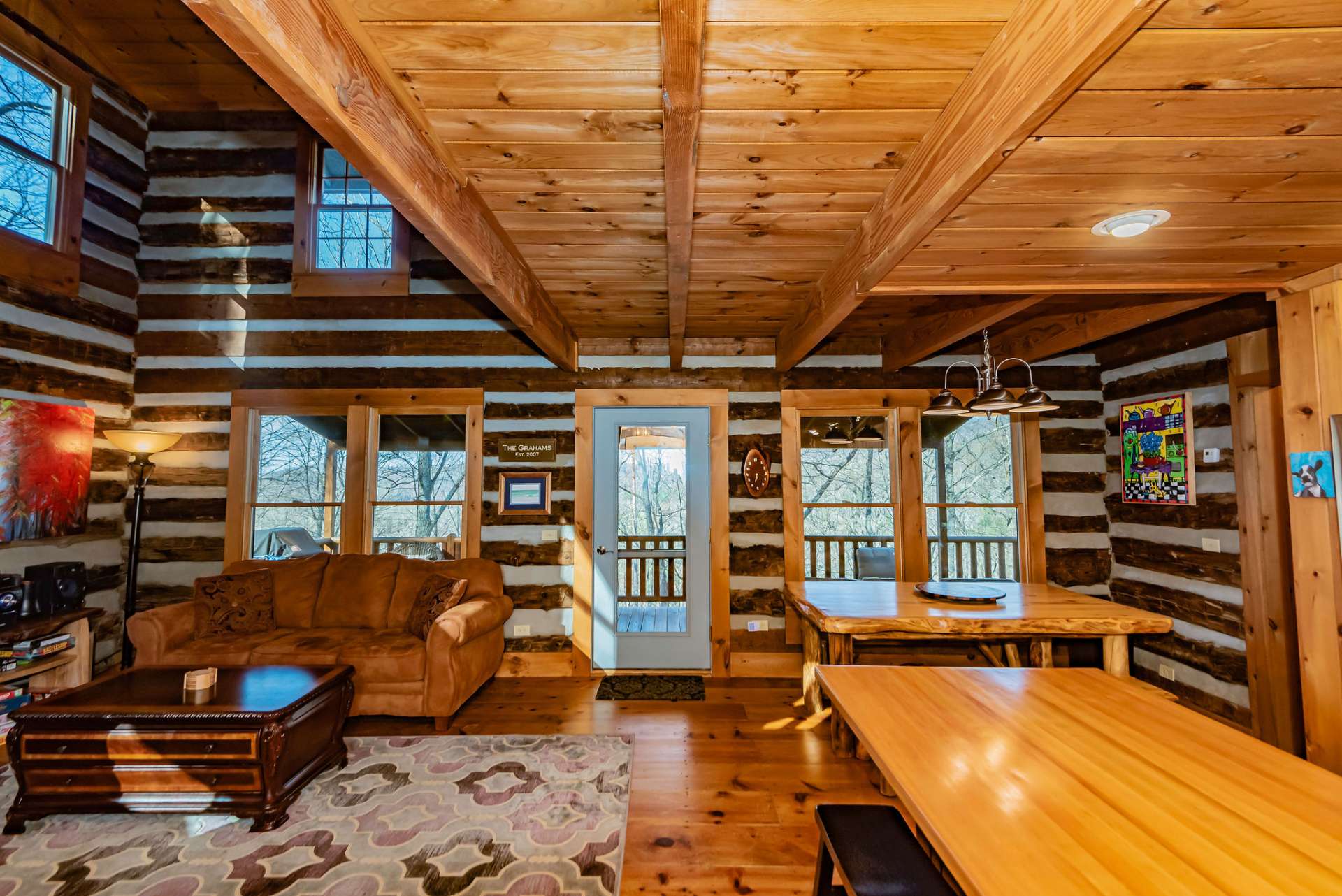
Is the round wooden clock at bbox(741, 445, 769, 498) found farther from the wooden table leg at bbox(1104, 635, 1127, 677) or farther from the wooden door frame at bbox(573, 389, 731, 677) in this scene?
the wooden table leg at bbox(1104, 635, 1127, 677)

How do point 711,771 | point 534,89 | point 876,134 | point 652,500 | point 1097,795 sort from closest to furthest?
point 1097,795 → point 534,89 → point 876,134 → point 711,771 → point 652,500

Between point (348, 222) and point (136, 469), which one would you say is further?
point (348, 222)

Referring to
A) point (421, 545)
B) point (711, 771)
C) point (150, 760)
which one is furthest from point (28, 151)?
point (711, 771)

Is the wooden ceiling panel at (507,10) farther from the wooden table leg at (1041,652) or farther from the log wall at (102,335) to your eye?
the log wall at (102,335)

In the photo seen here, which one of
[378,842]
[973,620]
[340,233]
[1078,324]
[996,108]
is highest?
[340,233]

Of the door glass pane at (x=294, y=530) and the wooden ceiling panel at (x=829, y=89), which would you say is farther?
the door glass pane at (x=294, y=530)

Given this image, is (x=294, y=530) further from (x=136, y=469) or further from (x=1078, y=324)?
(x=1078, y=324)

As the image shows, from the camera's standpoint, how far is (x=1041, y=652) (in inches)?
121

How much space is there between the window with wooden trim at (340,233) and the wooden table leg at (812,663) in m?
4.09

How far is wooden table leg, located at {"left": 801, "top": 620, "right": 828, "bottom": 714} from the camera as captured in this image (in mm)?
3453

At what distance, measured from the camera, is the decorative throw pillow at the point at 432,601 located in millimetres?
3582

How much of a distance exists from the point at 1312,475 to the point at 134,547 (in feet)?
23.2

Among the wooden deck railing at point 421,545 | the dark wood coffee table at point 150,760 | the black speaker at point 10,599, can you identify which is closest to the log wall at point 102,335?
the black speaker at point 10,599

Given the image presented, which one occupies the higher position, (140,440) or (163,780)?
(140,440)
